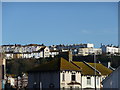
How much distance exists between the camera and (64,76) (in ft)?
144

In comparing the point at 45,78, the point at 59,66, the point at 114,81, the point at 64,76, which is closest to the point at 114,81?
the point at 114,81

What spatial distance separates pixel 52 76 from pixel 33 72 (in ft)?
9.43

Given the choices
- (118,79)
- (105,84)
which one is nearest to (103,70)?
(105,84)

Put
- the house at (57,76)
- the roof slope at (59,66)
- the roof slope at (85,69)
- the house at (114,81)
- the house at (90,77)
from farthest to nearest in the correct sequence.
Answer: the roof slope at (85,69) < the house at (90,77) < the roof slope at (59,66) < the house at (57,76) < the house at (114,81)

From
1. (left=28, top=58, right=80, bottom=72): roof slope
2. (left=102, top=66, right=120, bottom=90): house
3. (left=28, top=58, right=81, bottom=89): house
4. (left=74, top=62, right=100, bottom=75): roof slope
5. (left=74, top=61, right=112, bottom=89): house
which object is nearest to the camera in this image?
(left=102, top=66, right=120, bottom=90): house

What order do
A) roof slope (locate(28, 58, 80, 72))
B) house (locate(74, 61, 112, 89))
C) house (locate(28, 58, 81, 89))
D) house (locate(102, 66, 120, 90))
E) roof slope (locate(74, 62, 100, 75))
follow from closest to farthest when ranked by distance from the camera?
house (locate(102, 66, 120, 90)), house (locate(28, 58, 81, 89)), roof slope (locate(28, 58, 80, 72)), house (locate(74, 61, 112, 89)), roof slope (locate(74, 62, 100, 75))

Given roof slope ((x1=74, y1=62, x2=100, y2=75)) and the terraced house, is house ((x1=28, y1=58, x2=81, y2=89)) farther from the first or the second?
roof slope ((x1=74, y1=62, x2=100, y2=75))

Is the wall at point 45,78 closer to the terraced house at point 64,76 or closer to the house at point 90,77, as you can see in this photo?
the terraced house at point 64,76

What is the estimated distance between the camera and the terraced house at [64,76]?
43406 millimetres

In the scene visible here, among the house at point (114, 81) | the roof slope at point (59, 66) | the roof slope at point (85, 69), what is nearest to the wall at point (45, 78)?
the roof slope at point (59, 66)

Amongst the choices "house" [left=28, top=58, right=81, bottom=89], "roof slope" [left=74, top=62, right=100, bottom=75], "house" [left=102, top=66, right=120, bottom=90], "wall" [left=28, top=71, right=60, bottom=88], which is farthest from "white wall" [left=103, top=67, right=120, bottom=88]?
"roof slope" [left=74, top=62, right=100, bottom=75]

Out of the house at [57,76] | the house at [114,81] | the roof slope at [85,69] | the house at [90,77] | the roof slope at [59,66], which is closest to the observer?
the house at [114,81]

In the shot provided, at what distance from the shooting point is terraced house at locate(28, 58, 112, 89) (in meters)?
43.4

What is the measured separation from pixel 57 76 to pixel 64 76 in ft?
2.74
